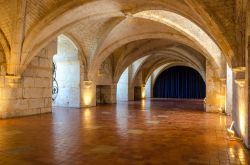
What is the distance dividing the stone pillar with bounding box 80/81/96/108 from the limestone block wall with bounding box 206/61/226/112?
5.34 meters

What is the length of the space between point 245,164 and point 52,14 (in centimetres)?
603

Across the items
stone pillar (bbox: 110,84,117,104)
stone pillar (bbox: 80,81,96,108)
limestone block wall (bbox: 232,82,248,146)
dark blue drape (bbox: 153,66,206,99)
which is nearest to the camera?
limestone block wall (bbox: 232,82,248,146)

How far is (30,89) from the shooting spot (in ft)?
26.1

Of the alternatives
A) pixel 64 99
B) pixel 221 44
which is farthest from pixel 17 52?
pixel 221 44

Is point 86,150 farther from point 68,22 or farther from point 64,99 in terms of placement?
point 64,99

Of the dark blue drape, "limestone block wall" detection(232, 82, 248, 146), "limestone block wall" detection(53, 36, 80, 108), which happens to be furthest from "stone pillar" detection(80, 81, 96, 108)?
the dark blue drape

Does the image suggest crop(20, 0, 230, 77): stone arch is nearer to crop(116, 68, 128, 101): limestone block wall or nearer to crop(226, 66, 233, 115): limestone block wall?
crop(226, 66, 233, 115): limestone block wall

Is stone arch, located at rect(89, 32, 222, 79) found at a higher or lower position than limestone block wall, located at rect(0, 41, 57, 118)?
higher

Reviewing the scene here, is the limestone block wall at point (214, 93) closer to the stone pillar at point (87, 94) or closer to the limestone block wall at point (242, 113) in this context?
the limestone block wall at point (242, 113)

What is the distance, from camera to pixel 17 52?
7137mm

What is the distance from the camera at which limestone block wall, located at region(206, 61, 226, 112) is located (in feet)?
30.8

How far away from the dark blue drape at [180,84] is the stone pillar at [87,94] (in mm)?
13564

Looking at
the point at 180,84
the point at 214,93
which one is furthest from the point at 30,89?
the point at 180,84

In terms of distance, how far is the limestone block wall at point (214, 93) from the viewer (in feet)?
30.8
